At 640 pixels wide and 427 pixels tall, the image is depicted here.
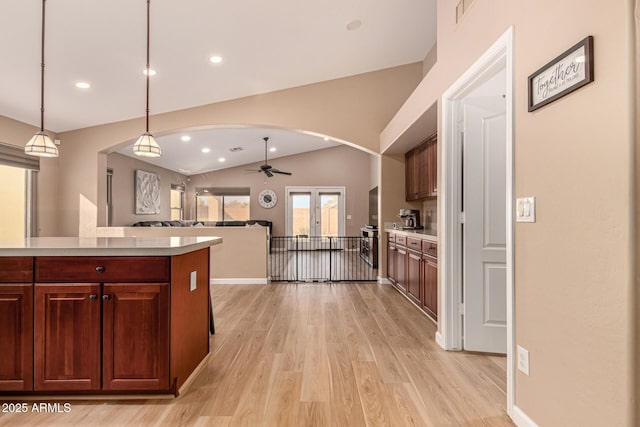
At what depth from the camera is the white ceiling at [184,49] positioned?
3.11 meters

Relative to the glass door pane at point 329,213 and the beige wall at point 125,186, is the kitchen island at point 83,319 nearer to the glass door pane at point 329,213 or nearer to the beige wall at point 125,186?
the beige wall at point 125,186

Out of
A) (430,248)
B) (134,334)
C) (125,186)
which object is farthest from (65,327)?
(125,186)

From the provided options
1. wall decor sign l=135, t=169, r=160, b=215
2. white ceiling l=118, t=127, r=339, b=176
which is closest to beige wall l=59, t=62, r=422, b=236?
white ceiling l=118, t=127, r=339, b=176

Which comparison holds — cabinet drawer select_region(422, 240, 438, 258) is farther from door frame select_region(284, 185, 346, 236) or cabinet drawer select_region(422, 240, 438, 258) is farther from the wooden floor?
door frame select_region(284, 185, 346, 236)

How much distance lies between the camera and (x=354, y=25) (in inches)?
159

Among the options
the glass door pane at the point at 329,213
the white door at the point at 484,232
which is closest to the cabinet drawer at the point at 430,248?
the white door at the point at 484,232

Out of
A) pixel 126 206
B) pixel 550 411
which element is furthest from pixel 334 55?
pixel 126 206

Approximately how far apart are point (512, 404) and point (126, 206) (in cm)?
843

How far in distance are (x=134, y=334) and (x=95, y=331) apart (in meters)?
0.22

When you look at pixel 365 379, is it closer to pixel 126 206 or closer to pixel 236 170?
pixel 126 206

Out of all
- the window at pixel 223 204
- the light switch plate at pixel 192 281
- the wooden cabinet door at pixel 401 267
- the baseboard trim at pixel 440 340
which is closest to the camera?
the light switch plate at pixel 192 281

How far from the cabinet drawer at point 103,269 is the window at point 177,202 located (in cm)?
906

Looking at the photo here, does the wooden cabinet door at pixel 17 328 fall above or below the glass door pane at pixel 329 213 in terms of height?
below

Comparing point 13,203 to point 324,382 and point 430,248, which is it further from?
point 430,248
